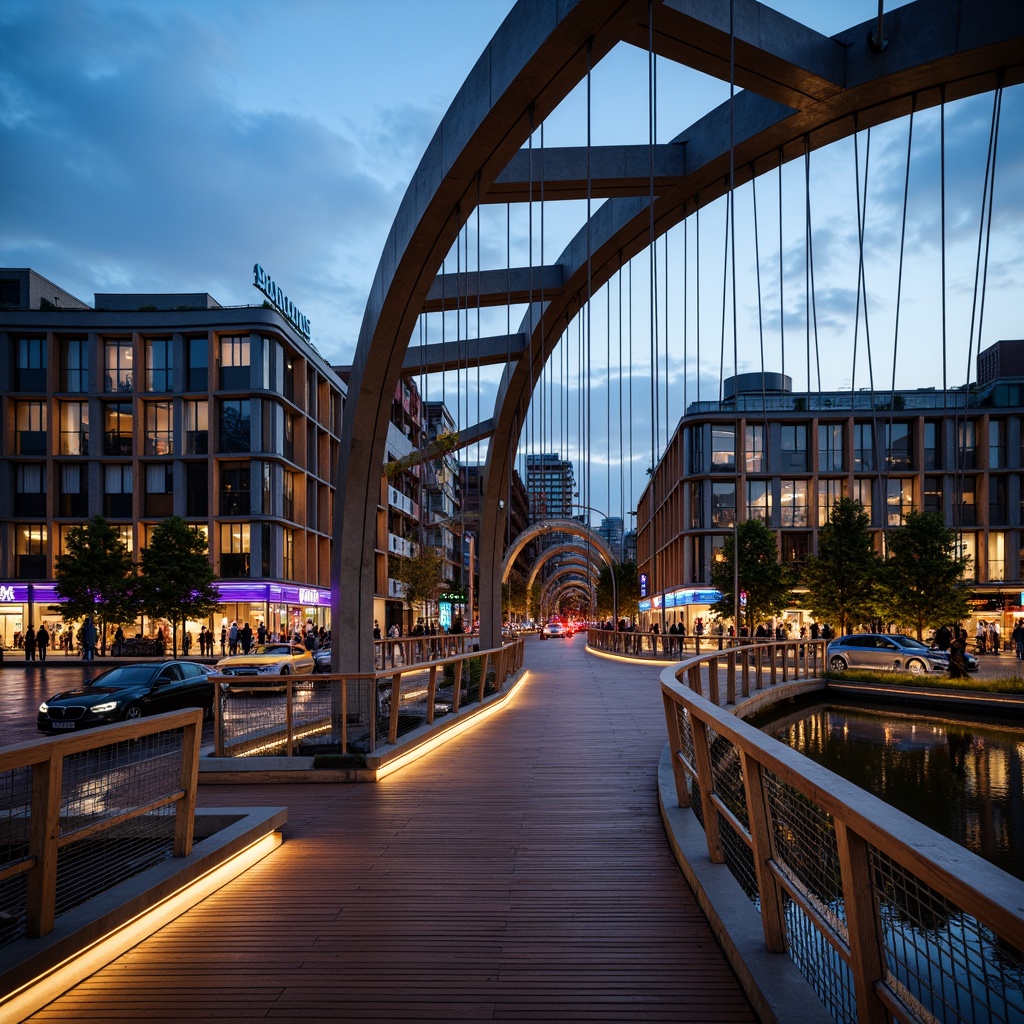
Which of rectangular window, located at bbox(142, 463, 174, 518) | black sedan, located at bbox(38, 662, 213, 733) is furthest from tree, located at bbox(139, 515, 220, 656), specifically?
black sedan, located at bbox(38, 662, 213, 733)

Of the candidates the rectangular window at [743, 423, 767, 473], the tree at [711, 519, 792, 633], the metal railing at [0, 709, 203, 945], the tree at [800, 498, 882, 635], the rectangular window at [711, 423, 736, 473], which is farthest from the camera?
the rectangular window at [711, 423, 736, 473]

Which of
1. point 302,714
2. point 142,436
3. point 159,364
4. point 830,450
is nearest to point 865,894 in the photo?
point 302,714

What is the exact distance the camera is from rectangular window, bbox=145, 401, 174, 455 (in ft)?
150

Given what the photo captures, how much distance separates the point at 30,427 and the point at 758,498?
134 feet

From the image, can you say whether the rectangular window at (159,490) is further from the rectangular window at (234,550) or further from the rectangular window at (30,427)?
the rectangular window at (30,427)

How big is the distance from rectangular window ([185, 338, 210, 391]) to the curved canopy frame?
104ft

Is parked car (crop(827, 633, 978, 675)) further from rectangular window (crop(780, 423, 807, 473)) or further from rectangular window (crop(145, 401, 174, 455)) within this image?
rectangular window (crop(145, 401, 174, 455))

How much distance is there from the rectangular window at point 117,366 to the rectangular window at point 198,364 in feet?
9.47

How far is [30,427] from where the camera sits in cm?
4581

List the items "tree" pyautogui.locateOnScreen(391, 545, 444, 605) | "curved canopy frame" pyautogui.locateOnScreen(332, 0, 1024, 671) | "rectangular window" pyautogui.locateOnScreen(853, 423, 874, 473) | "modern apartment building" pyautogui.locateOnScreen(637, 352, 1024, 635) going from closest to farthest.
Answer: "curved canopy frame" pyautogui.locateOnScreen(332, 0, 1024, 671)
"modern apartment building" pyautogui.locateOnScreen(637, 352, 1024, 635)
"tree" pyautogui.locateOnScreen(391, 545, 444, 605)
"rectangular window" pyautogui.locateOnScreen(853, 423, 874, 473)

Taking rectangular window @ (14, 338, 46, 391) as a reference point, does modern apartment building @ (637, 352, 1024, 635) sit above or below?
below

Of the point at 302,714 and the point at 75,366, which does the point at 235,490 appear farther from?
the point at 302,714

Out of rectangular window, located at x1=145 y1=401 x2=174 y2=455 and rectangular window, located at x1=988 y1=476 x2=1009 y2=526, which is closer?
rectangular window, located at x1=145 y1=401 x2=174 y2=455

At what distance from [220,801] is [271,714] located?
1558 mm
